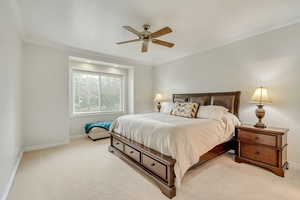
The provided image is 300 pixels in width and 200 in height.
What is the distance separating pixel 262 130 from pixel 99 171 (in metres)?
2.82

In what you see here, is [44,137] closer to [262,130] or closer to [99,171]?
[99,171]

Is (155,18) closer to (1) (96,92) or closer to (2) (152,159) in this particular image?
(2) (152,159)

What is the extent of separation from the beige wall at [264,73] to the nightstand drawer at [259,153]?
0.58 m

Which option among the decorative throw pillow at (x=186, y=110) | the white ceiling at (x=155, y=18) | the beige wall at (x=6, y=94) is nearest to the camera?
the beige wall at (x=6, y=94)

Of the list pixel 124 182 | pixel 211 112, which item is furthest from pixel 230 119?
pixel 124 182

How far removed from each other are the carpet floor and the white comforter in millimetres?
406

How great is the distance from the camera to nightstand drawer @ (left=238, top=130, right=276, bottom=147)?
7.32ft

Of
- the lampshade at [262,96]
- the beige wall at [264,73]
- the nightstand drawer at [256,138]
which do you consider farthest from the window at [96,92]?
the lampshade at [262,96]

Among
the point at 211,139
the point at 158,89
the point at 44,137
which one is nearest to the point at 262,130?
the point at 211,139

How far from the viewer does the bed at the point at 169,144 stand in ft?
5.87

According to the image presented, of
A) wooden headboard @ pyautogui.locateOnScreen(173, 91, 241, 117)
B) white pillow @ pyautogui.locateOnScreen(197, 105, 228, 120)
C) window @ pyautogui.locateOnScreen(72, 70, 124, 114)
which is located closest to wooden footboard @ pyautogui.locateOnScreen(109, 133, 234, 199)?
white pillow @ pyautogui.locateOnScreen(197, 105, 228, 120)

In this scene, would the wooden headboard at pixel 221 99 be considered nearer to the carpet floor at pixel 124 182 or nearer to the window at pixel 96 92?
the carpet floor at pixel 124 182

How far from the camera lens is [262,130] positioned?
7.58 feet

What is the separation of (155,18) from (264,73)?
2.39 m
